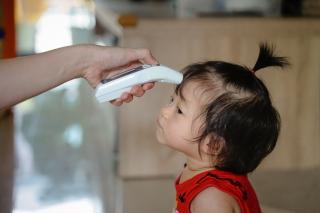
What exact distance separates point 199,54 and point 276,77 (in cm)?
23

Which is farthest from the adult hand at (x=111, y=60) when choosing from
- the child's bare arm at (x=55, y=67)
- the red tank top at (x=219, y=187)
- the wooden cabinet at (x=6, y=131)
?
the wooden cabinet at (x=6, y=131)

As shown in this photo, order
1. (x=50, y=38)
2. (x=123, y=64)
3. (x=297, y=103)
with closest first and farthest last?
(x=123, y=64), (x=297, y=103), (x=50, y=38)

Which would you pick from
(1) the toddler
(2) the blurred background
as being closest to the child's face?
(1) the toddler

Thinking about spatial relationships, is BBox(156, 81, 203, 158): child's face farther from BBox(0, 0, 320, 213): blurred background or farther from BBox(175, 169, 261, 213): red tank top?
BBox(0, 0, 320, 213): blurred background

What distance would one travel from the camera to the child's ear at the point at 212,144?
2.43ft

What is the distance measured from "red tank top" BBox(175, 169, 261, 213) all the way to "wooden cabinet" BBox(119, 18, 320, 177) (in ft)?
2.42

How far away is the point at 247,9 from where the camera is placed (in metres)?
1.61

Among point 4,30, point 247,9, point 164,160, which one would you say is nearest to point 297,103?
point 247,9

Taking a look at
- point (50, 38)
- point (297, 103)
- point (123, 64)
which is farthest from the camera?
point (50, 38)

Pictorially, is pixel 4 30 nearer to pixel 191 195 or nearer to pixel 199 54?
pixel 199 54

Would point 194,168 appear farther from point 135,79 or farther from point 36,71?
point 36,71

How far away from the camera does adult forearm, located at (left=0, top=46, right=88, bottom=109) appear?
0.91 meters

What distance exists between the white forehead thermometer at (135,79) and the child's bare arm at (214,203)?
16cm

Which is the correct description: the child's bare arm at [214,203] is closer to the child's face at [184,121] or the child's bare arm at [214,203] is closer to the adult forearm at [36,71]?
the child's face at [184,121]
